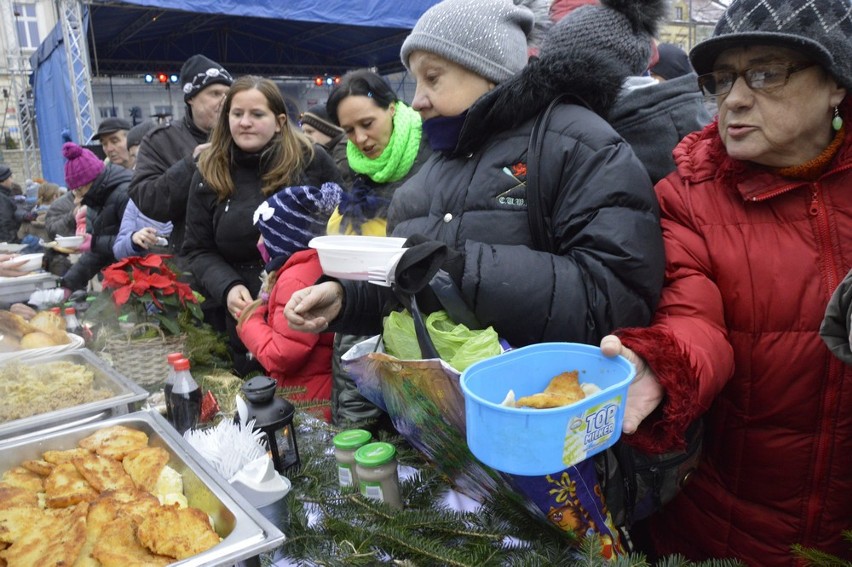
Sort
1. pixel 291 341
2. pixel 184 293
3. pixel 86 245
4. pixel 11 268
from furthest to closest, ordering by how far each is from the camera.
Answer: pixel 86 245 < pixel 11 268 < pixel 184 293 < pixel 291 341

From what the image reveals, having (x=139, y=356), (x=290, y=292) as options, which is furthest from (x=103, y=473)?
(x=139, y=356)

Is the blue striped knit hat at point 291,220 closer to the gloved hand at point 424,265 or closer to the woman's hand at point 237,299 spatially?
the woman's hand at point 237,299

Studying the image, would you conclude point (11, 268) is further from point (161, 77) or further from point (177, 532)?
point (161, 77)

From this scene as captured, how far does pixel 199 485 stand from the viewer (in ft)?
3.83

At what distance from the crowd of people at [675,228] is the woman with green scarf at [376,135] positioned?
812mm

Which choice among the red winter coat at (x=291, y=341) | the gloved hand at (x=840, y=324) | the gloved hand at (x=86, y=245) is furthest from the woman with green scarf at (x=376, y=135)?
the gloved hand at (x=86, y=245)

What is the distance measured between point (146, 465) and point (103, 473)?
9 centimetres

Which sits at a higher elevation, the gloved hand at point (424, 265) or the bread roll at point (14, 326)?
the gloved hand at point (424, 265)

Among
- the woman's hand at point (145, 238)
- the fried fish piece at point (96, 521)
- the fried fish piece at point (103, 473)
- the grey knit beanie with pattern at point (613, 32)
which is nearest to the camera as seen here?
the fried fish piece at point (96, 521)

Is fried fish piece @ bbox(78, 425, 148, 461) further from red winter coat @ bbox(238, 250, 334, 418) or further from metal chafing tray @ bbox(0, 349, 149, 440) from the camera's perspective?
red winter coat @ bbox(238, 250, 334, 418)

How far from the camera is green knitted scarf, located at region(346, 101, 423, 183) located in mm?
2422

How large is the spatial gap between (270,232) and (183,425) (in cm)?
98

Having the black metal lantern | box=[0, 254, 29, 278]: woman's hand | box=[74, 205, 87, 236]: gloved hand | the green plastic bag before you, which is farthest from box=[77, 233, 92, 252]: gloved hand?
the green plastic bag

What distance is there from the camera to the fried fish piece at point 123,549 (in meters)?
1.00
